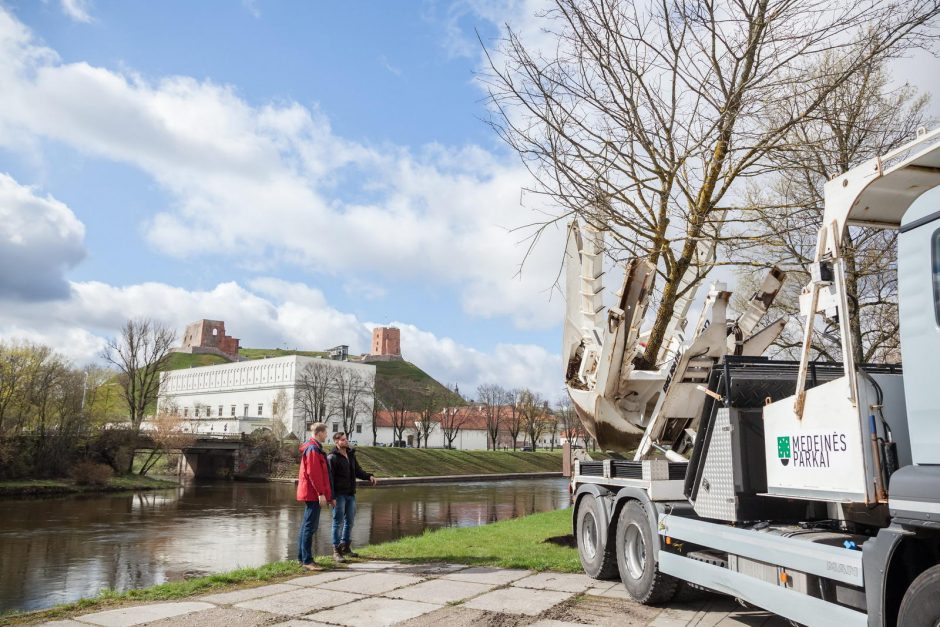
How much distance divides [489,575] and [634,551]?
2125 mm

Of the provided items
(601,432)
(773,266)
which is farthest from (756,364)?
(601,432)

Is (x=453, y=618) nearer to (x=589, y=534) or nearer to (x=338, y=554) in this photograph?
(x=589, y=534)

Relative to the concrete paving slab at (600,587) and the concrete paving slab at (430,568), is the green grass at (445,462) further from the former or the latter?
the concrete paving slab at (600,587)

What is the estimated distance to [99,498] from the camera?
3900 centimetres

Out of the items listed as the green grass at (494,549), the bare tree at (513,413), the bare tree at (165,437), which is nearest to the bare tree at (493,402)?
the bare tree at (513,413)

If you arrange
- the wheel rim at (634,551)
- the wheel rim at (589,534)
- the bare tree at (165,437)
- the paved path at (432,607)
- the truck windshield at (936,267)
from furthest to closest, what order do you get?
the bare tree at (165,437)
the wheel rim at (589,534)
the wheel rim at (634,551)
the paved path at (432,607)
the truck windshield at (936,267)

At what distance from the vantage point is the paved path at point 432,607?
6449mm

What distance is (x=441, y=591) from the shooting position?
777 centimetres

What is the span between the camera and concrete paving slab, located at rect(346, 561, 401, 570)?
9.45 metres

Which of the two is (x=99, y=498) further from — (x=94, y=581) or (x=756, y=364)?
(x=756, y=364)

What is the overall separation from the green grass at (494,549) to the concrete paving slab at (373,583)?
1320 mm

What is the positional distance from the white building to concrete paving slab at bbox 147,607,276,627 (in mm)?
81388

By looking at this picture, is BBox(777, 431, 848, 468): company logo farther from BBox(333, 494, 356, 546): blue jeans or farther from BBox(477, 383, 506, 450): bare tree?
BBox(477, 383, 506, 450): bare tree

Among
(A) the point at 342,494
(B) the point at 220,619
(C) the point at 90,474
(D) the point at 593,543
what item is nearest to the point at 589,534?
(D) the point at 593,543
